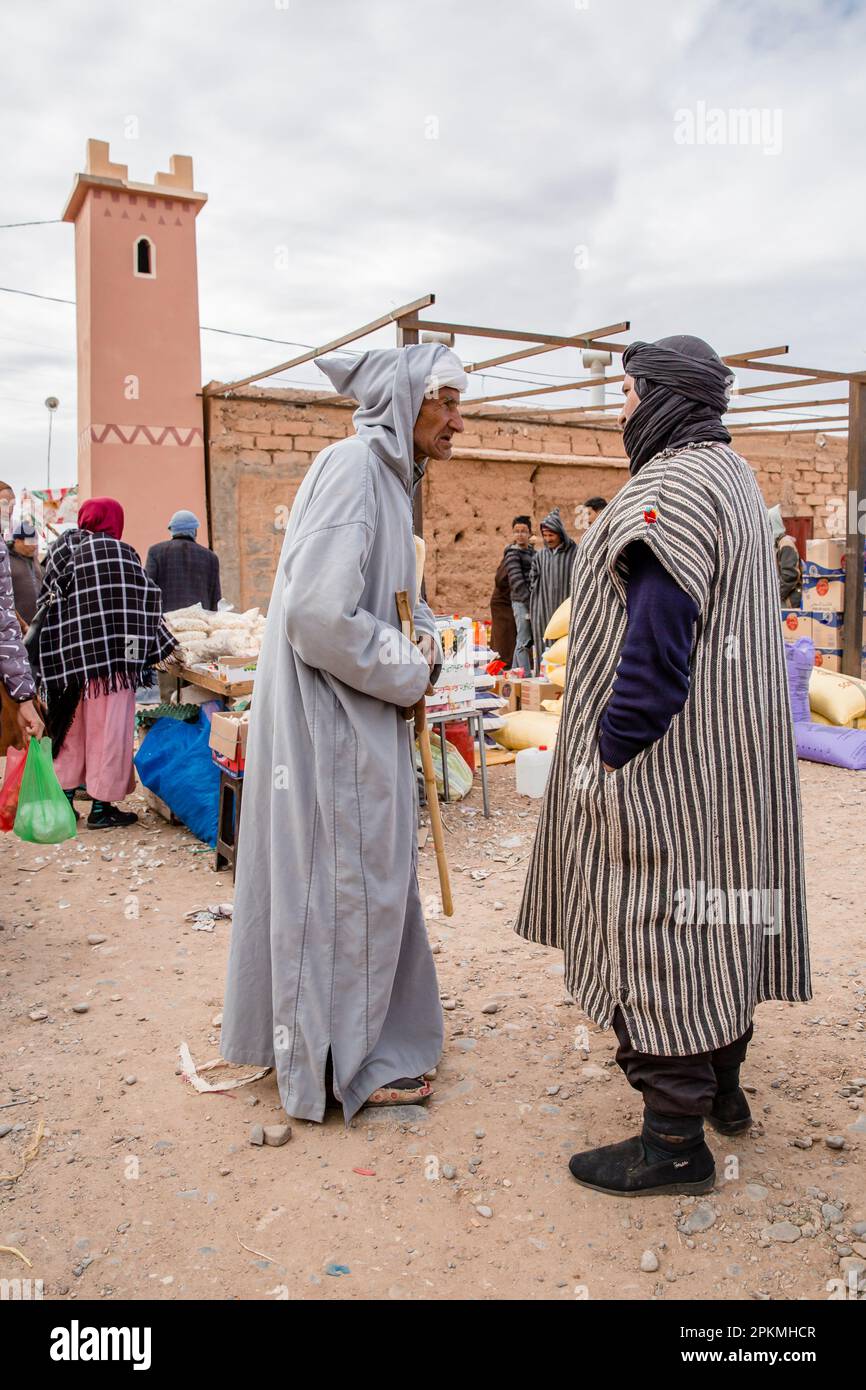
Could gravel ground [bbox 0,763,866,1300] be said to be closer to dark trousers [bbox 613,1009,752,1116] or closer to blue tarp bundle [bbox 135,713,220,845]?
dark trousers [bbox 613,1009,752,1116]

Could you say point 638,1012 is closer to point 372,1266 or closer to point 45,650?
point 372,1266

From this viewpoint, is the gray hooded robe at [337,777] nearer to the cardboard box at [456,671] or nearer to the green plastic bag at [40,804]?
the green plastic bag at [40,804]

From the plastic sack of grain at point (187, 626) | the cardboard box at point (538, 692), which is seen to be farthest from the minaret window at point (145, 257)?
the cardboard box at point (538, 692)

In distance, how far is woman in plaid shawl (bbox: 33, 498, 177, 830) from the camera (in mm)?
5566

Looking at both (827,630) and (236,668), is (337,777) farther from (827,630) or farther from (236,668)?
(827,630)

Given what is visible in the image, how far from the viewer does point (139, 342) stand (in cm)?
1067

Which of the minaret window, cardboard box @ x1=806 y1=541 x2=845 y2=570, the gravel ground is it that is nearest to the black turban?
the gravel ground

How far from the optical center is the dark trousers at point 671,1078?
2207 mm

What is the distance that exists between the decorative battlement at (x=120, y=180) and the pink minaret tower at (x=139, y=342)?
0.04 feet

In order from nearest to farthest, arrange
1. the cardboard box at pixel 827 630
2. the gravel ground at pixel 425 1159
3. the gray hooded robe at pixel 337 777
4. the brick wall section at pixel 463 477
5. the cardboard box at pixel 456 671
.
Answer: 1. the gravel ground at pixel 425 1159
2. the gray hooded robe at pixel 337 777
3. the cardboard box at pixel 456 671
4. the cardboard box at pixel 827 630
5. the brick wall section at pixel 463 477

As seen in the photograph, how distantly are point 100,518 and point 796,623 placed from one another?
746 cm

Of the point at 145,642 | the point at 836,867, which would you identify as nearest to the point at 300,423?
the point at 145,642

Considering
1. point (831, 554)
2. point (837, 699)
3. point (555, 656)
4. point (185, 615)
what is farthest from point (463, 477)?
point (185, 615)

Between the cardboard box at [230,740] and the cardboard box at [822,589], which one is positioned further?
the cardboard box at [822,589]
